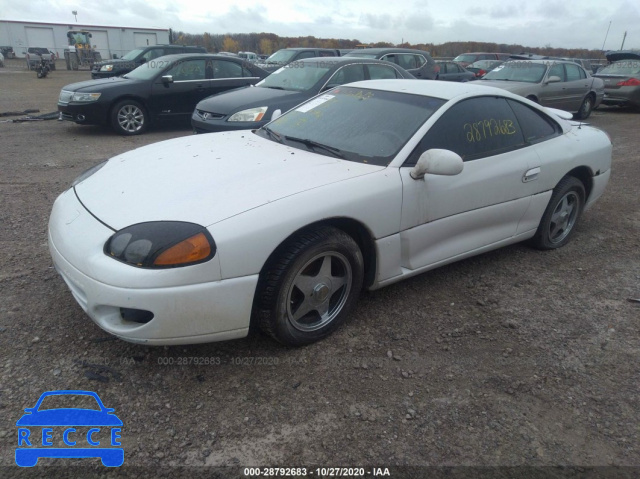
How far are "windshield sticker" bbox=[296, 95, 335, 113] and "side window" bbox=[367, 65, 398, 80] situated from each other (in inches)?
184

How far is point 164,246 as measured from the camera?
90.6 inches

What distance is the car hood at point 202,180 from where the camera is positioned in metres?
2.51

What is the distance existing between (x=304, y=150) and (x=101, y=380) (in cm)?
186

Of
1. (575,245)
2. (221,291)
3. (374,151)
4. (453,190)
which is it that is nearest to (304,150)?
(374,151)

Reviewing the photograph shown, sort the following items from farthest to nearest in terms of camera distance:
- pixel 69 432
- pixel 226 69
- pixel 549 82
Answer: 1. pixel 549 82
2. pixel 226 69
3. pixel 69 432

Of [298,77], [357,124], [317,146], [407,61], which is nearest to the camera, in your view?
[317,146]

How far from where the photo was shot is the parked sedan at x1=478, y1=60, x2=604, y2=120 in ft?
33.0

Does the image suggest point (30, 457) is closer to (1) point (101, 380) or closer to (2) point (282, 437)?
(1) point (101, 380)

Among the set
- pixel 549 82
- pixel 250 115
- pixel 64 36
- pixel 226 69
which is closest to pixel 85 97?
pixel 226 69

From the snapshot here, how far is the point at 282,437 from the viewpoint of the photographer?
87.2 inches

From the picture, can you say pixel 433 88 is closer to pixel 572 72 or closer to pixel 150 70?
pixel 150 70

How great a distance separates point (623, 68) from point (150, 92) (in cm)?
1257

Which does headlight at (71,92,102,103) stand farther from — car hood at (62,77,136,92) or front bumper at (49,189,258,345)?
front bumper at (49,189,258,345)

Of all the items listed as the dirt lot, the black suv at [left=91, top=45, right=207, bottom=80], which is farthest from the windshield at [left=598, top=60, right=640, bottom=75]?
the black suv at [left=91, top=45, right=207, bottom=80]
